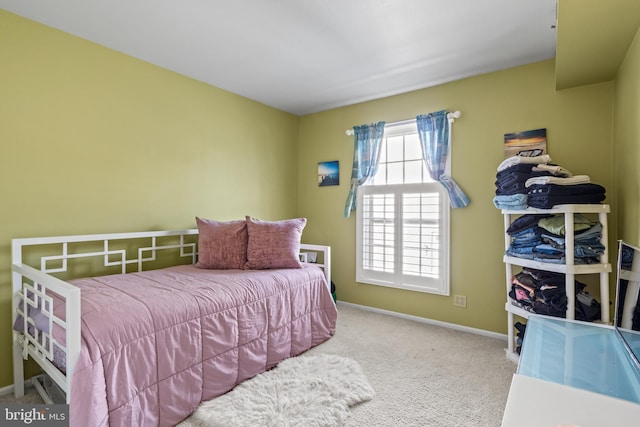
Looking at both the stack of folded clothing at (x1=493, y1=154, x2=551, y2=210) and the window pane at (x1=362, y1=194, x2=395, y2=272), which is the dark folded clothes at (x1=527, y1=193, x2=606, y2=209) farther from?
the window pane at (x1=362, y1=194, x2=395, y2=272)

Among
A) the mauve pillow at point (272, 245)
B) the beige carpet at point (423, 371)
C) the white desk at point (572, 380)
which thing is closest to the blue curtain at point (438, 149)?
the beige carpet at point (423, 371)

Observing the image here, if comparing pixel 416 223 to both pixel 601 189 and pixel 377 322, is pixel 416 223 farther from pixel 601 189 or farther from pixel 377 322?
pixel 601 189

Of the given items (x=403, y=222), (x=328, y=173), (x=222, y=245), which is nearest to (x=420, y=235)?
(x=403, y=222)

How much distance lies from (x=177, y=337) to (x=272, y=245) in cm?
111

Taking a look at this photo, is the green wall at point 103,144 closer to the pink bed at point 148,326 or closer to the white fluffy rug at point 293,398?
the pink bed at point 148,326

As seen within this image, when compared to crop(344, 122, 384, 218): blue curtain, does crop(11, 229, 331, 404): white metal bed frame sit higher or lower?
lower

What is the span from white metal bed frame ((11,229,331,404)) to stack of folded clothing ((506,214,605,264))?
158 centimetres

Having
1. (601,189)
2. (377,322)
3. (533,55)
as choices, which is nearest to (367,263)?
(377,322)

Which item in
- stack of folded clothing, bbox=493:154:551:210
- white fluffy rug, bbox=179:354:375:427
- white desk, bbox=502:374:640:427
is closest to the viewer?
white desk, bbox=502:374:640:427

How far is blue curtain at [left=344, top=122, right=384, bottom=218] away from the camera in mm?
3457

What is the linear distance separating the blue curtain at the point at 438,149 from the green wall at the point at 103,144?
1.84 metres

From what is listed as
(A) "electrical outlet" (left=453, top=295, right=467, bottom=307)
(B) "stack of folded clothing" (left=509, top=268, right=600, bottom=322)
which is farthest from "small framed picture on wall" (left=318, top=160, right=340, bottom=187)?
(B) "stack of folded clothing" (left=509, top=268, right=600, bottom=322)

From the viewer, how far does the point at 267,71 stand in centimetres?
287

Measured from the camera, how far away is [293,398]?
186 cm
